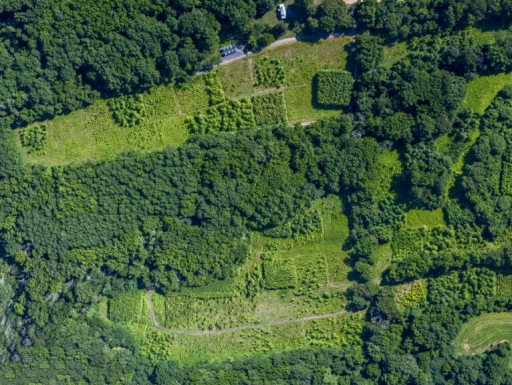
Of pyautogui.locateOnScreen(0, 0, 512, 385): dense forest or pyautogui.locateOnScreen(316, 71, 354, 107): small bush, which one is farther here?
pyautogui.locateOnScreen(316, 71, 354, 107): small bush

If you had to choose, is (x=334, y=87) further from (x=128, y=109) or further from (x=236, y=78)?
(x=128, y=109)

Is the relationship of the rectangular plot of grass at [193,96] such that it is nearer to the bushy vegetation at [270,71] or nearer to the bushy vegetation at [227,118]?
the bushy vegetation at [227,118]

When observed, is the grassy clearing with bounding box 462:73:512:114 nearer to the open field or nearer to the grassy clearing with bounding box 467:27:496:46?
the grassy clearing with bounding box 467:27:496:46

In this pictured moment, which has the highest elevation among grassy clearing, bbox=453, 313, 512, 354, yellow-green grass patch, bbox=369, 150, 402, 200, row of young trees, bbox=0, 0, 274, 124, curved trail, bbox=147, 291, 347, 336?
row of young trees, bbox=0, 0, 274, 124

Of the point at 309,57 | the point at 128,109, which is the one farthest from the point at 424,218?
the point at 128,109

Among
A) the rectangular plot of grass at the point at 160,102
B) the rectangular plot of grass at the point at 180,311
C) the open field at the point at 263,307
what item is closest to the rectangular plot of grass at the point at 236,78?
the rectangular plot of grass at the point at 160,102

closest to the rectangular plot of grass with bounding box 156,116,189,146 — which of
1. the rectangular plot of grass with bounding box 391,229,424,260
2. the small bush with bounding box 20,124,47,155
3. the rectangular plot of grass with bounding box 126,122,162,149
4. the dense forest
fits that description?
the rectangular plot of grass with bounding box 126,122,162,149

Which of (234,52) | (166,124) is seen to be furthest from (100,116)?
(234,52)
